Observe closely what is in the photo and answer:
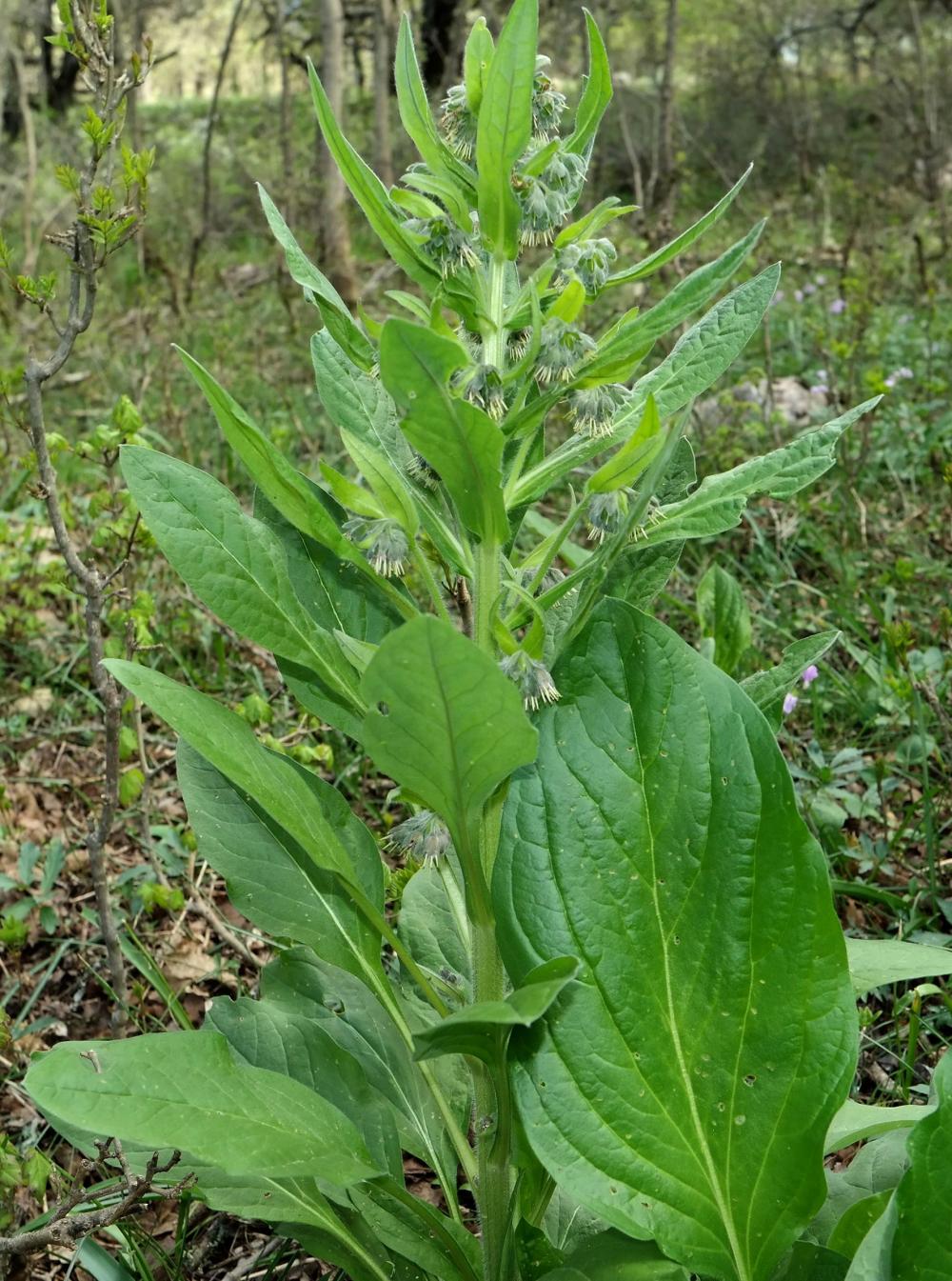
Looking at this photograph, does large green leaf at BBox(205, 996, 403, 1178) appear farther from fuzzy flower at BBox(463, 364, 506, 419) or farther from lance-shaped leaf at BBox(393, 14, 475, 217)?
lance-shaped leaf at BBox(393, 14, 475, 217)

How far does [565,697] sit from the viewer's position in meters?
1.36

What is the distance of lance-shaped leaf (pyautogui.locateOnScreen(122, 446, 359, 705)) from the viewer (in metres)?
1.39

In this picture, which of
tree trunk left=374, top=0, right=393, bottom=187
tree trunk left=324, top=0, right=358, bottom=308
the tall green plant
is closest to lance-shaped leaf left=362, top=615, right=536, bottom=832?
the tall green plant

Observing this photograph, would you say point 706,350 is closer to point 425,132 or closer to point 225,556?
point 425,132

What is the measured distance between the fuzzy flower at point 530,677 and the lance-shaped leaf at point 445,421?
0.50 ft

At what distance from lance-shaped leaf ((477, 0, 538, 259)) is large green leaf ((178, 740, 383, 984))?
775 millimetres

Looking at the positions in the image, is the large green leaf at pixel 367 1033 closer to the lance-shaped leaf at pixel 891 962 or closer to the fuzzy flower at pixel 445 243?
the lance-shaped leaf at pixel 891 962

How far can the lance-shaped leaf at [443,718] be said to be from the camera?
1.06 metres

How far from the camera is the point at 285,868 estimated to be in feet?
5.14

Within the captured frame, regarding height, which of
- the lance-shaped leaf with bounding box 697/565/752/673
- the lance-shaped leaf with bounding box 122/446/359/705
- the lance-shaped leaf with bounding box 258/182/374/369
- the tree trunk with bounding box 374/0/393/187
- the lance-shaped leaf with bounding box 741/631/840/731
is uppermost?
the tree trunk with bounding box 374/0/393/187

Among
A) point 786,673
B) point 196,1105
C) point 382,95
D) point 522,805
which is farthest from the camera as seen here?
point 382,95

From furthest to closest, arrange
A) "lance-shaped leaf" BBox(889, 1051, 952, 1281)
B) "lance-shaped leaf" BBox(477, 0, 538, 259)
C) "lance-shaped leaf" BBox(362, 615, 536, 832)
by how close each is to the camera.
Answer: "lance-shaped leaf" BBox(477, 0, 538, 259), "lance-shaped leaf" BBox(889, 1051, 952, 1281), "lance-shaped leaf" BBox(362, 615, 536, 832)

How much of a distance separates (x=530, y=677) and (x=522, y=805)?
0.15m

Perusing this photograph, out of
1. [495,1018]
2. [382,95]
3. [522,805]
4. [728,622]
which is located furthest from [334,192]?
[495,1018]
